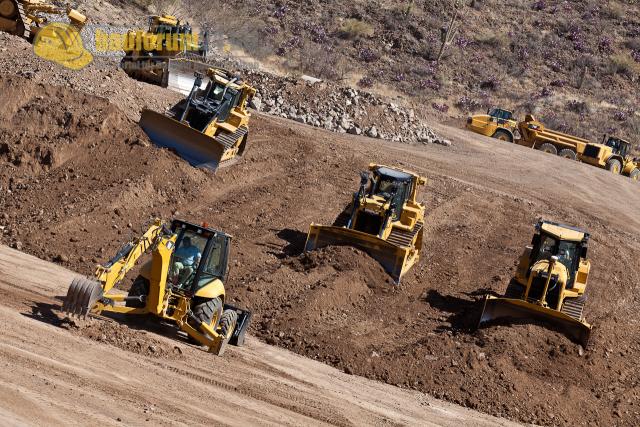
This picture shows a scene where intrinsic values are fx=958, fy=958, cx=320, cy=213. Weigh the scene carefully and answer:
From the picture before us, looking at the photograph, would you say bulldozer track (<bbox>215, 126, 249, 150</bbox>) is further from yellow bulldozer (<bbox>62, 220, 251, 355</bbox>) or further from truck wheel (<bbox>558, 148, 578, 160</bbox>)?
truck wheel (<bbox>558, 148, 578, 160</bbox>)

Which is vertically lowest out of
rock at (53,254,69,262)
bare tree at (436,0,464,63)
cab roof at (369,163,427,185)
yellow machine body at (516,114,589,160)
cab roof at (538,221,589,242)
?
rock at (53,254,69,262)

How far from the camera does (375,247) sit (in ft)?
62.6

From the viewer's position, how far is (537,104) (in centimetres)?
4925

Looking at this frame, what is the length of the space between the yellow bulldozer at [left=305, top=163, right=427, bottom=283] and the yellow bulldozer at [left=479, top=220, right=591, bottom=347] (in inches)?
93.2

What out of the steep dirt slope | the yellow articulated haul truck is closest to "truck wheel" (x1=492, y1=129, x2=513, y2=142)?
the yellow articulated haul truck

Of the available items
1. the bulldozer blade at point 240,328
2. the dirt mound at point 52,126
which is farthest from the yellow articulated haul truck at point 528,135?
the bulldozer blade at point 240,328

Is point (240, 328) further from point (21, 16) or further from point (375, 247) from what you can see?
point (21, 16)

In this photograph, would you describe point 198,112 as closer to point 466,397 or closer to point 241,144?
point 241,144

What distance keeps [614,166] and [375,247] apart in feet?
75.4

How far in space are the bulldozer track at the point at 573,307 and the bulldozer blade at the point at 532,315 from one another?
0.93 metres

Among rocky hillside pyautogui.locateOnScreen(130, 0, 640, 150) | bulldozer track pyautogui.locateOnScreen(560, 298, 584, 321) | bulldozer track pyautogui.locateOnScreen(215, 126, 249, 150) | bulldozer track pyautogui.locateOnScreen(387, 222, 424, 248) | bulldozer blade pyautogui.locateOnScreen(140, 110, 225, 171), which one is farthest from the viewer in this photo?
rocky hillside pyautogui.locateOnScreen(130, 0, 640, 150)

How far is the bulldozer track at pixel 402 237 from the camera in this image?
65.2 feet

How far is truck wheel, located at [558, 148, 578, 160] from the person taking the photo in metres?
39.7

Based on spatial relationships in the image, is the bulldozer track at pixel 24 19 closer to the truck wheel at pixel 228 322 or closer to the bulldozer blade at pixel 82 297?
the truck wheel at pixel 228 322
